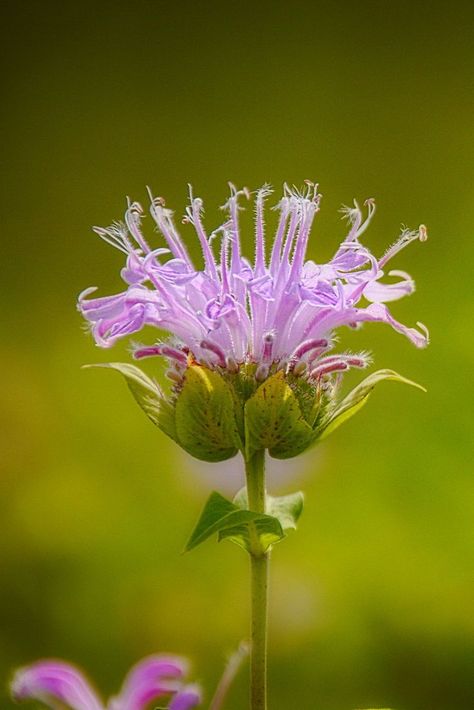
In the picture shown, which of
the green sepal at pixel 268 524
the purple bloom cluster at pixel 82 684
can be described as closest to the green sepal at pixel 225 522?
the green sepal at pixel 268 524

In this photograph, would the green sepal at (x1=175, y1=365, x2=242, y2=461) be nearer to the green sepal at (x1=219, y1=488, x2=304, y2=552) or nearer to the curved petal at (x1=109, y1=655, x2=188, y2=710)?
the green sepal at (x1=219, y1=488, x2=304, y2=552)

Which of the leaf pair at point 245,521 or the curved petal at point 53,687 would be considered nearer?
the leaf pair at point 245,521

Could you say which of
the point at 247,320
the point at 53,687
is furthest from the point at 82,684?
the point at 247,320

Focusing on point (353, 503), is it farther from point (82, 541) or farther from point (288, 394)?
point (288, 394)

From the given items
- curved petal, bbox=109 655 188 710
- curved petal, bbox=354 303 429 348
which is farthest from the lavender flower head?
curved petal, bbox=109 655 188 710

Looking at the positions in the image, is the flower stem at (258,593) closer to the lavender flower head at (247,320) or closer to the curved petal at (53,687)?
the lavender flower head at (247,320)

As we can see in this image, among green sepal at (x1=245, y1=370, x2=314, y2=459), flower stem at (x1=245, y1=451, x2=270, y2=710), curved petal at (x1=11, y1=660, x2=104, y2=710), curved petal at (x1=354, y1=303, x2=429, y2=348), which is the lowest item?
curved petal at (x1=11, y1=660, x2=104, y2=710)
